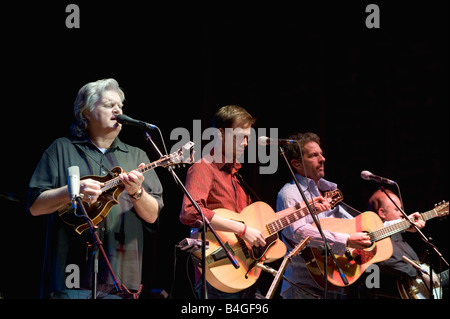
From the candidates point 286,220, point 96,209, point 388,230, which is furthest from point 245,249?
point 388,230

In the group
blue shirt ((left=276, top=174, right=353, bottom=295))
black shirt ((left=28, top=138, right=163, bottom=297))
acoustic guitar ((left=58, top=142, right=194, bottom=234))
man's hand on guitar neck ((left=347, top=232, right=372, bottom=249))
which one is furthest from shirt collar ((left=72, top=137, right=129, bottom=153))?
man's hand on guitar neck ((left=347, top=232, right=372, bottom=249))

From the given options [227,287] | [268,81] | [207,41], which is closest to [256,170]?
[268,81]

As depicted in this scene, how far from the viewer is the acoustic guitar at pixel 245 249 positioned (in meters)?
3.76

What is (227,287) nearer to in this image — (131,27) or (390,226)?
(390,226)

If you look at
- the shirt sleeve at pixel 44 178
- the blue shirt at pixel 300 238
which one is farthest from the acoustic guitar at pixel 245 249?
the shirt sleeve at pixel 44 178

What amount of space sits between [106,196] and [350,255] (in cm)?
258

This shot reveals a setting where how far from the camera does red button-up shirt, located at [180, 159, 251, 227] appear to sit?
3.82m

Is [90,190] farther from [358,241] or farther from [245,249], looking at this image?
[358,241]

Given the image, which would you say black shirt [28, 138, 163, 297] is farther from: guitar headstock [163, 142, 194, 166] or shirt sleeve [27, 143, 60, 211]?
guitar headstock [163, 142, 194, 166]

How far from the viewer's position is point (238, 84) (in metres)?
5.46

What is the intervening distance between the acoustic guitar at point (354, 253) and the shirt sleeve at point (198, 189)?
1182 millimetres

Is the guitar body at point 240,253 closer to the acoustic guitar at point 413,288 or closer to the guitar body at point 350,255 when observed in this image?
the guitar body at point 350,255

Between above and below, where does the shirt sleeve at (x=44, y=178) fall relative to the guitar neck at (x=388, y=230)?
above

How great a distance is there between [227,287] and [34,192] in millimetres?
1595
